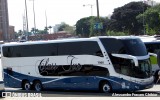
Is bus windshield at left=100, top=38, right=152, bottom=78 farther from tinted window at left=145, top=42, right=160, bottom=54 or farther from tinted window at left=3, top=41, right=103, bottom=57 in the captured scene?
tinted window at left=145, top=42, right=160, bottom=54

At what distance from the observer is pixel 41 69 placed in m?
21.9

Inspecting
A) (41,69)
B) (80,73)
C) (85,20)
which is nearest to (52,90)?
(41,69)

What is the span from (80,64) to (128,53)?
108 inches

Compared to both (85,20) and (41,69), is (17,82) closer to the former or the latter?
(41,69)

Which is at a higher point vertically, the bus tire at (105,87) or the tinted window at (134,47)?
the tinted window at (134,47)

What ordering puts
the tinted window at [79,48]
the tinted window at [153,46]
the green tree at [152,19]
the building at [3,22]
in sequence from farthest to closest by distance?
1. the building at [3,22]
2. the green tree at [152,19]
3. the tinted window at [153,46]
4. the tinted window at [79,48]

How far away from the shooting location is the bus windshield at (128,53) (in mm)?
18344

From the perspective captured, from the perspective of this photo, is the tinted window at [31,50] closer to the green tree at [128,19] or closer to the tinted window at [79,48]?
the tinted window at [79,48]

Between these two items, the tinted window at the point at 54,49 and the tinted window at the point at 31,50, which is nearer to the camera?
the tinted window at the point at 54,49

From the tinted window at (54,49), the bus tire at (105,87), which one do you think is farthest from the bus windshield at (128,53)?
the bus tire at (105,87)

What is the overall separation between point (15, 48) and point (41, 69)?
7.99ft

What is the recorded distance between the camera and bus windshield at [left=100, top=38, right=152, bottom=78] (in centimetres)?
1834

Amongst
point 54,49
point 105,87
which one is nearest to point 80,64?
point 105,87

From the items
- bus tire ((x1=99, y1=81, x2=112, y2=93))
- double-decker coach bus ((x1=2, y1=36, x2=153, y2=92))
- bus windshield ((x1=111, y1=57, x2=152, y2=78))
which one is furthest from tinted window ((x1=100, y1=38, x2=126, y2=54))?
bus tire ((x1=99, y1=81, x2=112, y2=93))
